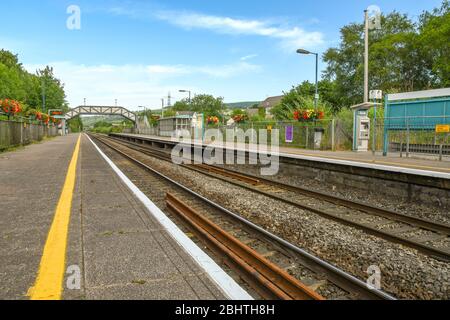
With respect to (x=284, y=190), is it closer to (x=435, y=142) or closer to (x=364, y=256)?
(x=364, y=256)

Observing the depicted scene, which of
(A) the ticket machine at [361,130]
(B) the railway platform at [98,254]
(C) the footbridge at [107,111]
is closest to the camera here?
(B) the railway platform at [98,254]

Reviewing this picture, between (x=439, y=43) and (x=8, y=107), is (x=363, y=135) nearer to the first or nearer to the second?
(x=8, y=107)

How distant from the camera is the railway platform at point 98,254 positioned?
3.23m

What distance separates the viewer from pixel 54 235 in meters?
4.80

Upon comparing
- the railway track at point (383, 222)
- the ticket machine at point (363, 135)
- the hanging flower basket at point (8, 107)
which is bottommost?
the railway track at point (383, 222)

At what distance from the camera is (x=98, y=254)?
4.14 meters

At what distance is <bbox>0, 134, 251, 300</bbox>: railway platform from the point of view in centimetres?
323

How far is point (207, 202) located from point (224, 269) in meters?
3.58

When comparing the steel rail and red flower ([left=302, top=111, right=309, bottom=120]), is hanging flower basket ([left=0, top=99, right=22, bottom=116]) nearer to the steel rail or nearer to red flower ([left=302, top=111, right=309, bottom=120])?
red flower ([left=302, top=111, right=309, bottom=120])

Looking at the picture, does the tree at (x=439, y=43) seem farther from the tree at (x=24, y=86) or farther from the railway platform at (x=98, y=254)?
the tree at (x=24, y=86)

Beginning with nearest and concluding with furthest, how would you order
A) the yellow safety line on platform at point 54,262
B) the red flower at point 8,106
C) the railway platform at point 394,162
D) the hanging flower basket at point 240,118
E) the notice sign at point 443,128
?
1. the yellow safety line on platform at point 54,262
2. the railway platform at point 394,162
3. the notice sign at point 443,128
4. the red flower at point 8,106
5. the hanging flower basket at point 240,118

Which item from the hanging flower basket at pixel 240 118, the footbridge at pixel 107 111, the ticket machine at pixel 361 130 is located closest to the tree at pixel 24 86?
the footbridge at pixel 107 111

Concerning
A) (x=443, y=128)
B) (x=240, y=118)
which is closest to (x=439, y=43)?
(x=240, y=118)

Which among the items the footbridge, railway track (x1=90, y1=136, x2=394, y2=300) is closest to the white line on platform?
railway track (x1=90, y1=136, x2=394, y2=300)
